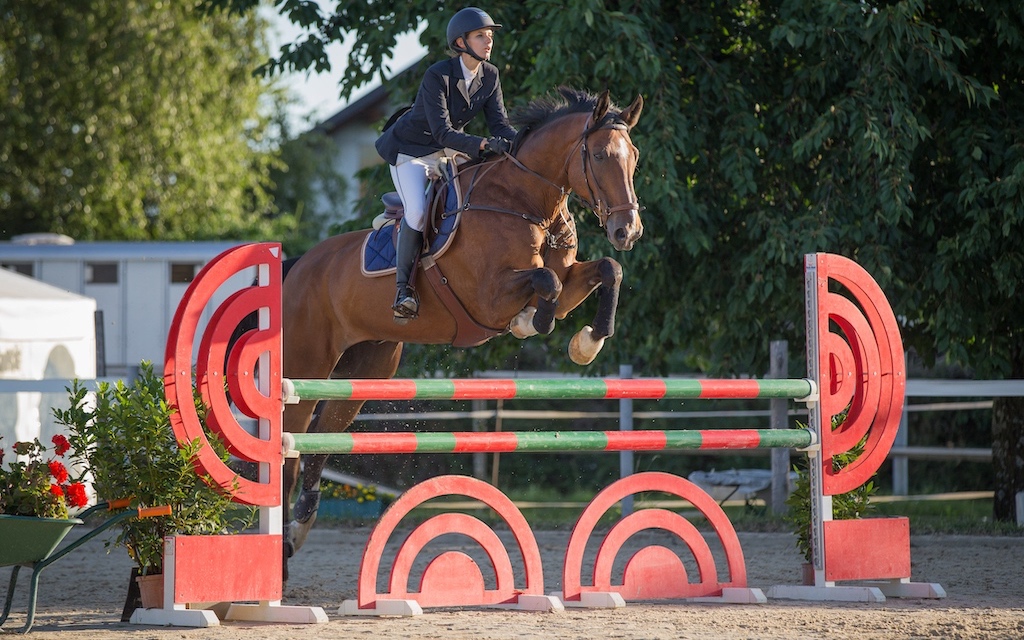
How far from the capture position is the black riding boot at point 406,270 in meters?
Result: 5.03

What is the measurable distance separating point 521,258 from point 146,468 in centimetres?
166

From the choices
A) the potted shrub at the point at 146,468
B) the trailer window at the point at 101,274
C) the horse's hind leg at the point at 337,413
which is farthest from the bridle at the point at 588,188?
the trailer window at the point at 101,274

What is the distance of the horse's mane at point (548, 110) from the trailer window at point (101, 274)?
425 inches

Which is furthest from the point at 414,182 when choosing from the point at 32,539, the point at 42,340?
the point at 42,340

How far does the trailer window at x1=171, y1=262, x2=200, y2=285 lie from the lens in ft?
48.1

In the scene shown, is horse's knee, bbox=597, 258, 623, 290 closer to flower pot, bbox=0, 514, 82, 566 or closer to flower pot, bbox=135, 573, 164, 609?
flower pot, bbox=135, 573, 164, 609

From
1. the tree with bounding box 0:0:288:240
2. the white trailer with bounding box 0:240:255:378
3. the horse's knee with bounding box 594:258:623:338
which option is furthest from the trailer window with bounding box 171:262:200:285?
the horse's knee with bounding box 594:258:623:338

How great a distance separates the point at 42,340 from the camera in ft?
33.2

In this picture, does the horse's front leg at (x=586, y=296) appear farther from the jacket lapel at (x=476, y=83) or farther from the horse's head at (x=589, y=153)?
the jacket lapel at (x=476, y=83)

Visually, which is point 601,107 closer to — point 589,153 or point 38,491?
point 589,153

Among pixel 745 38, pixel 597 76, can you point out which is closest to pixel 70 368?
pixel 597 76

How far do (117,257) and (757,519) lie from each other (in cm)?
953

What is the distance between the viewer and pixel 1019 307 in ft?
26.5

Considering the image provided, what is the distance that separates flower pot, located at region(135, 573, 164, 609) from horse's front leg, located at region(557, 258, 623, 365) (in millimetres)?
1742
